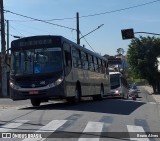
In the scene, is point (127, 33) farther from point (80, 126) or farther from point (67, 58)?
point (80, 126)

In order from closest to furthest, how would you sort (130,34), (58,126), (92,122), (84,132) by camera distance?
(84,132) < (58,126) < (92,122) < (130,34)

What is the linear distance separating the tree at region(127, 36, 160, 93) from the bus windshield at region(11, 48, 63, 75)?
209ft

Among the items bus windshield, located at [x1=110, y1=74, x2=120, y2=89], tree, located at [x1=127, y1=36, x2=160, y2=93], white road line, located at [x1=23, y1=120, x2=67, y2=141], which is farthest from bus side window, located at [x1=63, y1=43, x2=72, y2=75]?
tree, located at [x1=127, y1=36, x2=160, y2=93]

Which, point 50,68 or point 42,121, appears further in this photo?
point 50,68

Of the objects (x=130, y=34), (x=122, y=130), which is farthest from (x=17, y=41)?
(x=130, y=34)

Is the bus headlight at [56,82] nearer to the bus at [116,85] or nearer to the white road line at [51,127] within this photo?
the white road line at [51,127]

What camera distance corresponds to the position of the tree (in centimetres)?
8412

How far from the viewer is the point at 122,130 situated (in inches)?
518

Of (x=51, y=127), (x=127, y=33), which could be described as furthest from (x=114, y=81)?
(x=51, y=127)

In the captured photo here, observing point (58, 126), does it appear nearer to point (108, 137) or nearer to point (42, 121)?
point (42, 121)

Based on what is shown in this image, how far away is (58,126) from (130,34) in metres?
22.2

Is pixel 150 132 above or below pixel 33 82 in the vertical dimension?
below

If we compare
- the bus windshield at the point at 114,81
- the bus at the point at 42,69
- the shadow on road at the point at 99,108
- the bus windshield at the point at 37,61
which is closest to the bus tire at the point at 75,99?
the shadow on road at the point at 99,108

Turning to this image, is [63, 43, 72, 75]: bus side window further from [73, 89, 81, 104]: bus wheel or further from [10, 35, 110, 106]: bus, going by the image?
[73, 89, 81, 104]: bus wheel
